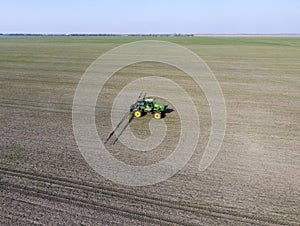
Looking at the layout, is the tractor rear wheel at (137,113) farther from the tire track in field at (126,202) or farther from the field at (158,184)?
the tire track in field at (126,202)

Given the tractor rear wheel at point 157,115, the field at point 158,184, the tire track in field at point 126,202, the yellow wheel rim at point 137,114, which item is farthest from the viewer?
the yellow wheel rim at point 137,114

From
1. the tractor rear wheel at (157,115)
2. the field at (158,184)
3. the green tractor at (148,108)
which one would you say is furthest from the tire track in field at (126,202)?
the green tractor at (148,108)

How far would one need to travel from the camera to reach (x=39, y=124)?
16766 millimetres

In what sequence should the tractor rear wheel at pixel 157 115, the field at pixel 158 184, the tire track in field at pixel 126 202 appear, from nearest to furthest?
the tire track in field at pixel 126 202 < the field at pixel 158 184 < the tractor rear wheel at pixel 157 115

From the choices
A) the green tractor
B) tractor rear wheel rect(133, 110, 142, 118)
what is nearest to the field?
tractor rear wheel rect(133, 110, 142, 118)

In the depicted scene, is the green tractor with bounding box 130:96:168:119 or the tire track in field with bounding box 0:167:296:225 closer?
the tire track in field with bounding box 0:167:296:225

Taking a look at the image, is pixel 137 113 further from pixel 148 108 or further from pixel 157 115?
pixel 157 115

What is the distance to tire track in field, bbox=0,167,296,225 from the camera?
29.3 feet

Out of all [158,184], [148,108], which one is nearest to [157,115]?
[148,108]

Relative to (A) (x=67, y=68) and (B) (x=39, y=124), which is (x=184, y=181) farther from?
(A) (x=67, y=68)

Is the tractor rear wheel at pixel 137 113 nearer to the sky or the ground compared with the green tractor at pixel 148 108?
nearer to the ground

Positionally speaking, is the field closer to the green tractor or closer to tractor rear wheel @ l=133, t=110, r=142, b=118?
tractor rear wheel @ l=133, t=110, r=142, b=118

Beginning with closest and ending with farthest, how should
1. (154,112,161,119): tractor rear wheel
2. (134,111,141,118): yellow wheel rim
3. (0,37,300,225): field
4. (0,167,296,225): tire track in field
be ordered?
(0,167,296,225): tire track in field
(0,37,300,225): field
(154,112,161,119): tractor rear wheel
(134,111,141,118): yellow wheel rim

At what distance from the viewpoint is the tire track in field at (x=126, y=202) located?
8922 mm
